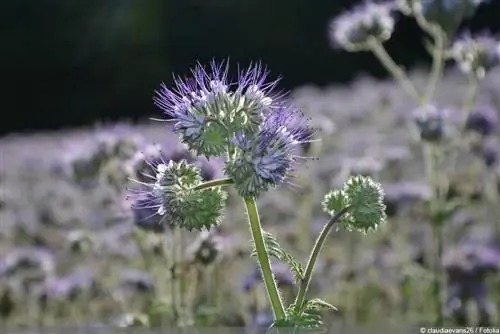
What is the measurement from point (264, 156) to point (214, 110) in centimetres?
12

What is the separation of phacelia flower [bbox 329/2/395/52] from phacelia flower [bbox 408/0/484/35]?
13.2 inches

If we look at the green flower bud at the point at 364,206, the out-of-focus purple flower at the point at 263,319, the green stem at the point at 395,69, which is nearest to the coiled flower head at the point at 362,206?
the green flower bud at the point at 364,206

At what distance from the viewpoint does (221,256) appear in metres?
2.86

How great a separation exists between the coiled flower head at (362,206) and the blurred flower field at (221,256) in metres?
0.63

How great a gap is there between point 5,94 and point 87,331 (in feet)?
47.6

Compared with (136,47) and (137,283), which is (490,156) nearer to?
(137,283)

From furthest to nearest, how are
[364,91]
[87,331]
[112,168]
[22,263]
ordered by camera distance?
[364,91], [22,263], [112,168], [87,331]

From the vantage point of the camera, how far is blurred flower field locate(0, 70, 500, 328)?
299 cm

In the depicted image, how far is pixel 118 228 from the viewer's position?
4238mm

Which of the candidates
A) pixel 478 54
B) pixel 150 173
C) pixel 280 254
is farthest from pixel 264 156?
pixel 478 54

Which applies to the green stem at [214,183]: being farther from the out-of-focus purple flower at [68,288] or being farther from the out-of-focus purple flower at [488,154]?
the out-of-focus purple flower at [488,154]

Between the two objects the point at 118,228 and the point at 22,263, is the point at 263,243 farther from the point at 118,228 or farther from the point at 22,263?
the point at 118,228

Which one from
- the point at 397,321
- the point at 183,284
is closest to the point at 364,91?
the point at 397,321

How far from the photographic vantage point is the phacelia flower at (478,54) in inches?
131
